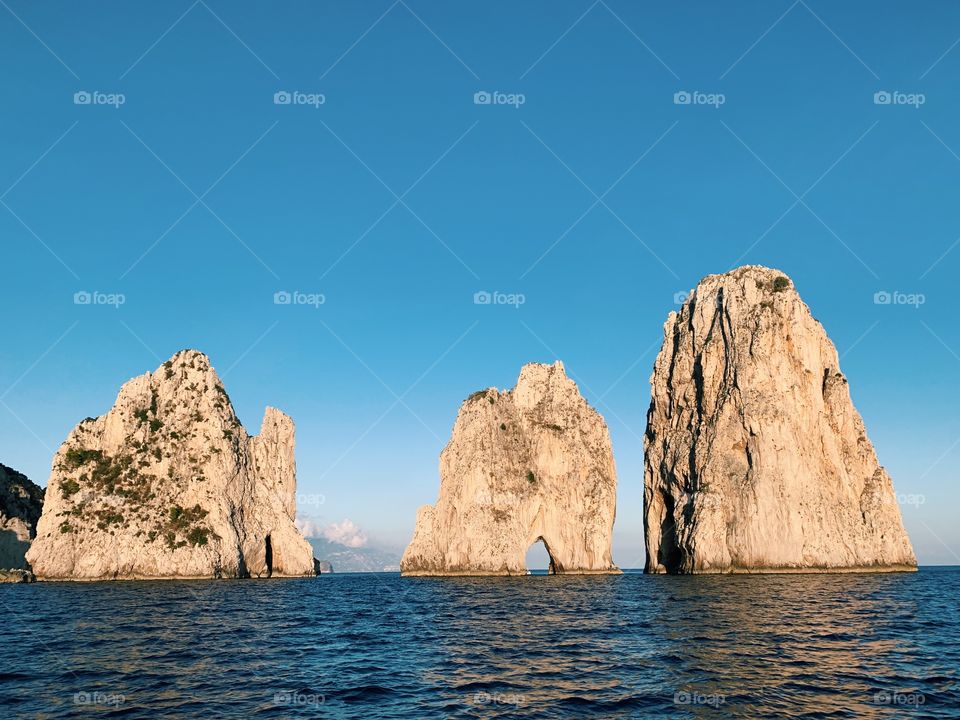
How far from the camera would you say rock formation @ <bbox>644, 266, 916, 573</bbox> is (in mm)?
108812

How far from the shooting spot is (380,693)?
23094 millimetres

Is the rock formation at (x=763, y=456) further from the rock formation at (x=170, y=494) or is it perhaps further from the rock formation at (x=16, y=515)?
the rock formation at (x=16, y=515)
